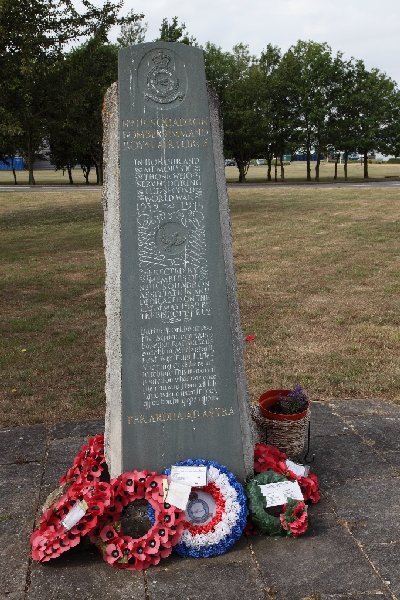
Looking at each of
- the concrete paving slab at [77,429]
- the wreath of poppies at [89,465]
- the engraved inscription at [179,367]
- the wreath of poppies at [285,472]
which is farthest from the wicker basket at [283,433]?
the concrete paving slab at [77,429]

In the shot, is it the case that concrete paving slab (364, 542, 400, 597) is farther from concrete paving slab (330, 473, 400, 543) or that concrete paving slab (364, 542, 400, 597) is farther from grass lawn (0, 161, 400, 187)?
grass lawn (0, 161, 400, 187)

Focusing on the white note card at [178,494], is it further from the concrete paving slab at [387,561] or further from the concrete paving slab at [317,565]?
the concrete paving slab at [387,561]

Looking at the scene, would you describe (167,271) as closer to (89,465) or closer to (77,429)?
(89,465)

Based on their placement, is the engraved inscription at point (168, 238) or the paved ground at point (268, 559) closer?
the paved ground at point (268, 559)

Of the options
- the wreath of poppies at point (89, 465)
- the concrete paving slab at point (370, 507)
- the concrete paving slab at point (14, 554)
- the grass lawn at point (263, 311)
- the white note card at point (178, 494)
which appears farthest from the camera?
the grass lawn at point (263, 311)

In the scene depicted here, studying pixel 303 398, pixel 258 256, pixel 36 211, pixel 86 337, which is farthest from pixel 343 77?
pixel 303 398

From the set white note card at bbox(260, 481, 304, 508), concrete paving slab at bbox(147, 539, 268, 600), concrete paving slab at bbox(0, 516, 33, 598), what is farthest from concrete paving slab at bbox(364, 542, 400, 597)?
concrete paving slab at bbox(0, 516, 33, 598)

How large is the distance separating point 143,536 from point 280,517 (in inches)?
30.2

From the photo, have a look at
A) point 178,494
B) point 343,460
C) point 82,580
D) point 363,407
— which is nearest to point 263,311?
point 363,407

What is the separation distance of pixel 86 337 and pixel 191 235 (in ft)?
16.0

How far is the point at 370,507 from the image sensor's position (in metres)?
4.05

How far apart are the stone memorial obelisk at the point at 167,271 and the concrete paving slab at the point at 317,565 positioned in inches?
23.9

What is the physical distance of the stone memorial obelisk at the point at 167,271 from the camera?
380 cm

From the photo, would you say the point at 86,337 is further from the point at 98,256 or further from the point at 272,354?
the point at 98,256
